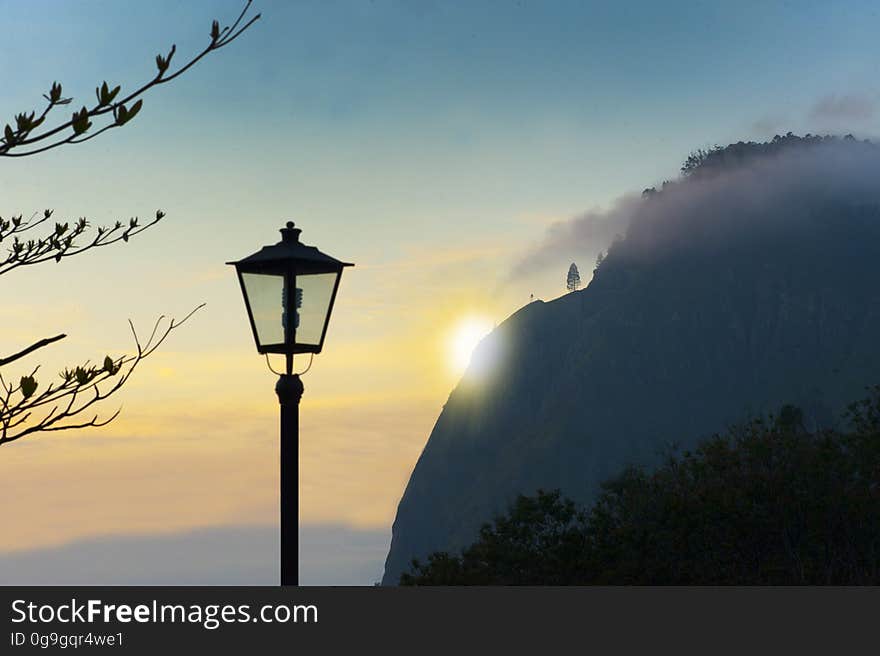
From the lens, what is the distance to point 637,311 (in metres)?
200

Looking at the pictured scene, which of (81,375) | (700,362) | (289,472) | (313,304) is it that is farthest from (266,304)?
(700,362)

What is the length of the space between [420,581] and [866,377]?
153123mm

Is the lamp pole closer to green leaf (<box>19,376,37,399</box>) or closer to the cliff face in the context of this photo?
green leaf (<box>19,376,37,399</box>)

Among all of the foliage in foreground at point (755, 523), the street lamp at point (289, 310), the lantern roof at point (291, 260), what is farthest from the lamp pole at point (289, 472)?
the foliage in foreground at point (755, 523)

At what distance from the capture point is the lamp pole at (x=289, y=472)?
8.91 metres

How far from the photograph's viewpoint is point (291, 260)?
905 cm

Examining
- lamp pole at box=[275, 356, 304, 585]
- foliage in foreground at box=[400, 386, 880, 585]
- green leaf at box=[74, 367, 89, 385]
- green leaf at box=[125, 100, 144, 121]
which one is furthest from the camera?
foliage in foreground at box=[400, 386, 880, 585]

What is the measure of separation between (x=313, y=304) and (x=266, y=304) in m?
0.37

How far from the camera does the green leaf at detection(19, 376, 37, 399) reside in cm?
573

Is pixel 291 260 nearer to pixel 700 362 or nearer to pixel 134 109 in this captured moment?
pixel 134 109

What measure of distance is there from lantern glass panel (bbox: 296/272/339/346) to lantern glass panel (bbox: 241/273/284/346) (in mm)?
153

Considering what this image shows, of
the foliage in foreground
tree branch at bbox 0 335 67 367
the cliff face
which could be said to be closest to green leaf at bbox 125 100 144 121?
tree branch at bbox 0 335 67 367
